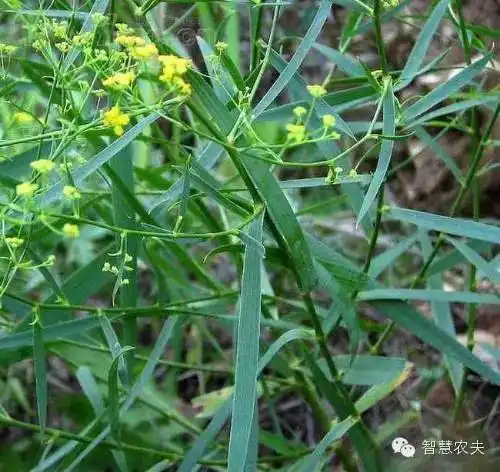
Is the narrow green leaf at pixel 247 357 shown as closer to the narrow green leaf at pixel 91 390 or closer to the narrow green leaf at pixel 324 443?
the narrow green leaf at pixel 324 443

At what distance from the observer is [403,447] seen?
95cm

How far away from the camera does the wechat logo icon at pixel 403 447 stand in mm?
936

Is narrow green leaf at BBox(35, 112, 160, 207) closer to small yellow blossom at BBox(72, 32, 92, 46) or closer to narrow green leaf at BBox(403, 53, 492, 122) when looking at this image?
small yellow blossom at BBox(72, 32, 92, 46)

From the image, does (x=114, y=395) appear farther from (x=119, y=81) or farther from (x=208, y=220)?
(x=119, y=81)

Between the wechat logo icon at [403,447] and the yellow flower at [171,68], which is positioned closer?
the yellow flower at [171,68]

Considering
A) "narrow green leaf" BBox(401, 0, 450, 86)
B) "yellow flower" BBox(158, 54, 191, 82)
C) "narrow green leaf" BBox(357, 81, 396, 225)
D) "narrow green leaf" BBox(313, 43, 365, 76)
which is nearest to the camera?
"yellow flower" BBox(158, 54, 191, 82)

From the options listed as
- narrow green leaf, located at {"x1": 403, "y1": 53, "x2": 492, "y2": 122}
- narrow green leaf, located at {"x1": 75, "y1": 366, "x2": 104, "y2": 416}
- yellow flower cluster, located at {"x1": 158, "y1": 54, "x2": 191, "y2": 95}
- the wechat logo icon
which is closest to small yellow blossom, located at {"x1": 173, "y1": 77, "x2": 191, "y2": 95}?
yellow flower cluster, located at {"x1": 158, "y1": 54, "x2": 191, "y2": 95}

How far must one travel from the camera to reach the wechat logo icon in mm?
936

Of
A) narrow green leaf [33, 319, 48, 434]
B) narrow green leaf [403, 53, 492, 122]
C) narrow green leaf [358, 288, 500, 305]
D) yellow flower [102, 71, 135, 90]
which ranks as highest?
yellow flower [102, 71, 135, 90]

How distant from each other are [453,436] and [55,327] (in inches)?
19.0

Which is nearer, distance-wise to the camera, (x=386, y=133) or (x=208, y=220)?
(x=386, y=133)

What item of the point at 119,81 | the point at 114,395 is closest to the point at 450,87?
the point at 119,81

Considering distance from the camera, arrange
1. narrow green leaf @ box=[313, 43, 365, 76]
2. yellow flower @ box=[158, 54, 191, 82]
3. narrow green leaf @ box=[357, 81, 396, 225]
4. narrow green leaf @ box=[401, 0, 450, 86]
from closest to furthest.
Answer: yellow flower @ box=[158, 54, 191, 82] < narrow green leaf @ box=[357, 81, 396, 225] < narrow green leaf @ box=[401, 0, 450, 86] < narrow green leaf @ box=[313, 43, 365, 76]

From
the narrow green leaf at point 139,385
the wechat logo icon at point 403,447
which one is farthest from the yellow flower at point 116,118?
the wechat logo icon at point 403,447
